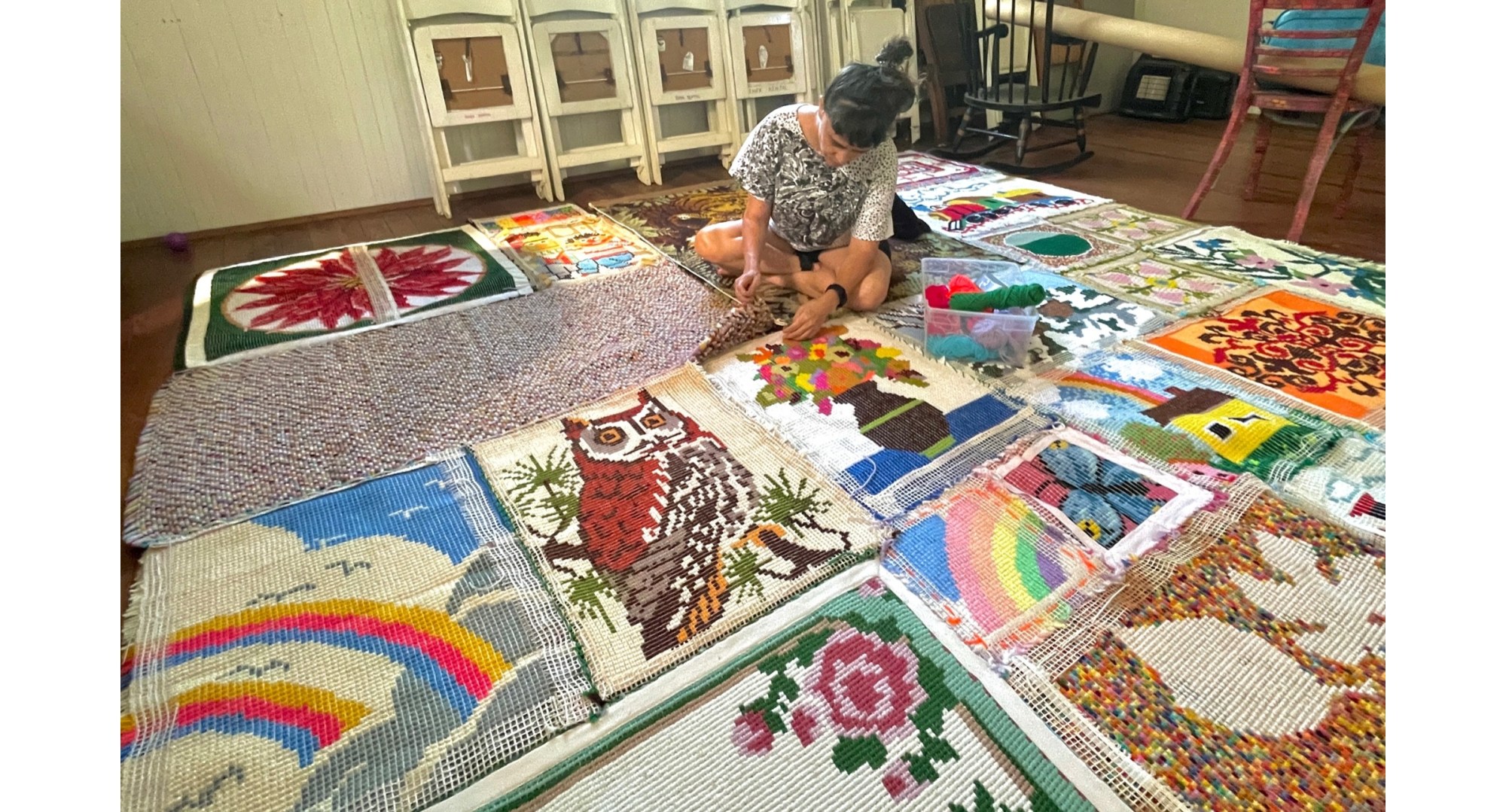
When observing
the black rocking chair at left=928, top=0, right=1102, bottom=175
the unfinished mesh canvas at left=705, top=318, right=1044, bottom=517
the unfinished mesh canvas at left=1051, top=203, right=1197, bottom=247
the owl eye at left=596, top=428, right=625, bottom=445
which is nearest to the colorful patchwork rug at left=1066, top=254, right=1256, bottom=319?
the unfinished mesh canvas at left=1051, top=203, right=1197, bottom=247

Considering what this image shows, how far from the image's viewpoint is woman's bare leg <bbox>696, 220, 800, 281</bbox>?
6.57 ft

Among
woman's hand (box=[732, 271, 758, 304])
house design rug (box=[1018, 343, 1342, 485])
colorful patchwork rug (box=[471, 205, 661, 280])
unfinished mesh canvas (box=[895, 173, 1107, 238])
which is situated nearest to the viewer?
house design rug (box=[1018, 343, 1342, 485])

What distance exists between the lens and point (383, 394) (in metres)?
1.63

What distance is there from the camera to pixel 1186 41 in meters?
3.41

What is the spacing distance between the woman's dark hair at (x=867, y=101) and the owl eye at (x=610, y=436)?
2.58ft

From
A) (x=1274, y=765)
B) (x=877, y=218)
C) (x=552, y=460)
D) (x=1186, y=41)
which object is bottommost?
(x=1274, y=765)

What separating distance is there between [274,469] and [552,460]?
523mm

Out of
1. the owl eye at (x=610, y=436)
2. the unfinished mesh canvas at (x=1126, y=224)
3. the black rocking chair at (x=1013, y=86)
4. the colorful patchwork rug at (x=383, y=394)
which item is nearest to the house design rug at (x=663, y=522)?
the owl eye at (x=610, y=436)

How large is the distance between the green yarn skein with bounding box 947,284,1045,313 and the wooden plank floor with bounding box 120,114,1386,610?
1270 millimetres

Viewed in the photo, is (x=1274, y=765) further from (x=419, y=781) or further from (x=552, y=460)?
(x=552, y=460)

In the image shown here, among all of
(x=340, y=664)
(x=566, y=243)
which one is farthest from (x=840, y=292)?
(x=340, y=664)

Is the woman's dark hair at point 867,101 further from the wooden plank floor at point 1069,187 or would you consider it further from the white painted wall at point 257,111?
the white painted wall at point 257,111

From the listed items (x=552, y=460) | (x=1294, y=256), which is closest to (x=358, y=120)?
(x=552, y=460)

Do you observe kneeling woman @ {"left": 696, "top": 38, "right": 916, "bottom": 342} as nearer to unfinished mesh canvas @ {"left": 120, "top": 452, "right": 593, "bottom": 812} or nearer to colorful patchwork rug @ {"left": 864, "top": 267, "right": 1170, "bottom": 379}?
colorful patchwork rug @ {"left": 864, "top": 267, "right": 1170, "bottom": 379}
